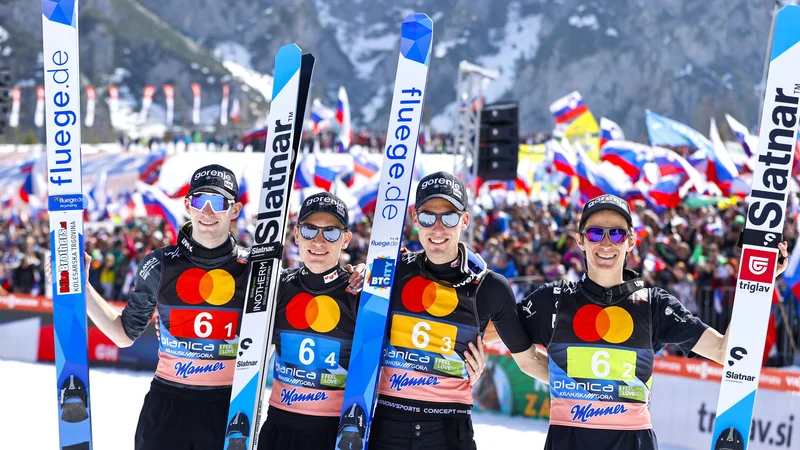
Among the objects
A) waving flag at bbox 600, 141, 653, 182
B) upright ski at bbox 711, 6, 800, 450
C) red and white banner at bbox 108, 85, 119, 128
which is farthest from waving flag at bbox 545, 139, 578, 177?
red and white banner at bbox 108, 85, 119, 128

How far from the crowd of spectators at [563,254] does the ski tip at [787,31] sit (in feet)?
11.2

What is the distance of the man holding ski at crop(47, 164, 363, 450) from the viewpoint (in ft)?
15.3

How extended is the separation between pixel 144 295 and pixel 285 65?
1.40 meters

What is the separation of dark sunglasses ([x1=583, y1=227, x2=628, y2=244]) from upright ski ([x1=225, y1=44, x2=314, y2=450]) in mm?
1505

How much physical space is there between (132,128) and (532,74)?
190 ft

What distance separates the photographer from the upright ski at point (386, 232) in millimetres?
4371

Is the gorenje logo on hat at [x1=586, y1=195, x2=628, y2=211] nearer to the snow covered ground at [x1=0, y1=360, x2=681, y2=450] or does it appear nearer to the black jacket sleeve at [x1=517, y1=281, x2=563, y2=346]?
the black jacket sleeve at [x1=517, y1=281, x2=563, y2=346]

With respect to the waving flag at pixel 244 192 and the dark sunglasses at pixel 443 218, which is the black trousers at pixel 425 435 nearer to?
the dark sunglasses at pixel 443 218

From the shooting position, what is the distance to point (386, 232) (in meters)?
4.76

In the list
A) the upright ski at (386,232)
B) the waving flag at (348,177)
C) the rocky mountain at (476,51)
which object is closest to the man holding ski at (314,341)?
the upright ski at (386,232)

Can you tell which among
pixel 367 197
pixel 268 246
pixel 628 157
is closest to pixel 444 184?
pixel 268 246

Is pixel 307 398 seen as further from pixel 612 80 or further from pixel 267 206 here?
pixel 612 80

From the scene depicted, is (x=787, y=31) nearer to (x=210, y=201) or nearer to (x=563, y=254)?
(x=210, y=201)

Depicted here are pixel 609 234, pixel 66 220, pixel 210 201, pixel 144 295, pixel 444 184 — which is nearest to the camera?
pixel 609 234
